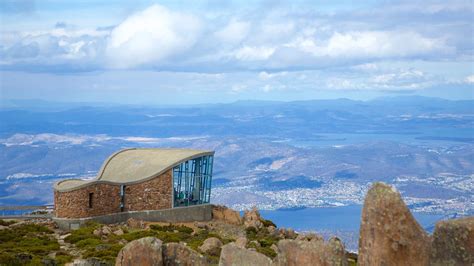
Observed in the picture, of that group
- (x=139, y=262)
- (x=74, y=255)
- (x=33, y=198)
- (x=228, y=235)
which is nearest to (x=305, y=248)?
(x=139, y=262)

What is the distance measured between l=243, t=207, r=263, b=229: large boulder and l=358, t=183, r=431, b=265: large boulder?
3263 centimetres

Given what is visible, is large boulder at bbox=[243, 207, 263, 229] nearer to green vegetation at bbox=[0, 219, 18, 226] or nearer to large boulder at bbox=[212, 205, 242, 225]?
large boulder at bbox=[212, 205, 242, 225]

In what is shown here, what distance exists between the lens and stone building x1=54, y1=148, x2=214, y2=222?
158ft

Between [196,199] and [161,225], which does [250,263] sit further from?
[196,199]

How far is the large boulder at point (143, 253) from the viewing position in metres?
21.4

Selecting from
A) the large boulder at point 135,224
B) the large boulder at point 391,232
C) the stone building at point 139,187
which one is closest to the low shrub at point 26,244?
the stone building at point 139,187

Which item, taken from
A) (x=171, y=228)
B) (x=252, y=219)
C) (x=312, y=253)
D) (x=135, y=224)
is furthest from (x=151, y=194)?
(x=312, y=253)

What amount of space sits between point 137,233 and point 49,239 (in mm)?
4391

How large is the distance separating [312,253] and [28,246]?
900 inches

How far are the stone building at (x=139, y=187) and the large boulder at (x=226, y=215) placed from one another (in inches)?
36.2

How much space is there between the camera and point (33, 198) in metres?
198

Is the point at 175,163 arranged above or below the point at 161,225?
above

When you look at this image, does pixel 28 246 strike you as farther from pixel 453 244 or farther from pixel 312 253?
pixel 453 244

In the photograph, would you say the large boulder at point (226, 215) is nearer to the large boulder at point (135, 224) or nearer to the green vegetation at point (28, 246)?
the large boulder at point (135, 224)
